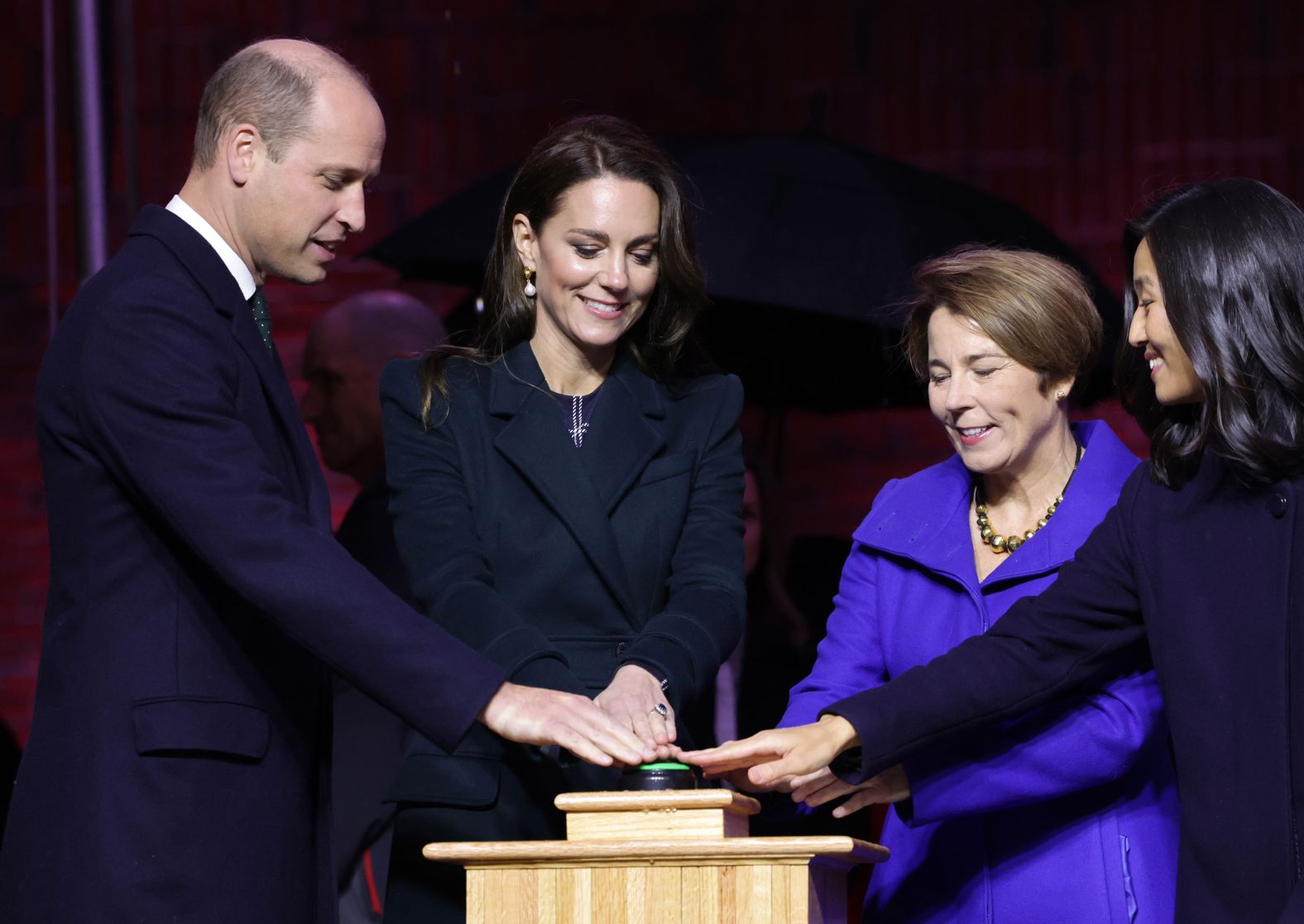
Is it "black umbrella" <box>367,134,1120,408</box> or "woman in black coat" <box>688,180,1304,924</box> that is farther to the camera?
"black umbrella" <box>367,134,1120,408</box>

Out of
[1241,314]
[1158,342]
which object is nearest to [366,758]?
[1158,342]

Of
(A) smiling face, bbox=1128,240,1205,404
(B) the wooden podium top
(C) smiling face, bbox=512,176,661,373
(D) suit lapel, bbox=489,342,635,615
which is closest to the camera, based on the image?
(B) the wooden podium top

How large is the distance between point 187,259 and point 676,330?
0.79 metres

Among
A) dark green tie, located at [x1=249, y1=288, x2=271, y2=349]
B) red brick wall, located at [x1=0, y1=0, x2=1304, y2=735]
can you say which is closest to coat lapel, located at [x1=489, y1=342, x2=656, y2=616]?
dark green tie, located at [x1=249, y1=288, x2=271, y2=349]

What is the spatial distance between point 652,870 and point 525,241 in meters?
1.13

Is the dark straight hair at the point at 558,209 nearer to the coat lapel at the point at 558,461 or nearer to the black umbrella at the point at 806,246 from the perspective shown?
the coat lapel at the point at 558,461

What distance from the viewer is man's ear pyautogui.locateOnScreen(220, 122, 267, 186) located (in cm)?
223

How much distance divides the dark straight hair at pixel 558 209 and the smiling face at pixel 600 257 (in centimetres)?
2

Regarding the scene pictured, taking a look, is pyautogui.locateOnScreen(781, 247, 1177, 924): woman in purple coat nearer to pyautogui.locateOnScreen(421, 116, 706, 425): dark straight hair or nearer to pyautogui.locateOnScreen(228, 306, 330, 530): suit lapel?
pyautogui.locateOnScreen(421, 116, 706, 425): dark straight hair

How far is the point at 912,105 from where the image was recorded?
5.23 m

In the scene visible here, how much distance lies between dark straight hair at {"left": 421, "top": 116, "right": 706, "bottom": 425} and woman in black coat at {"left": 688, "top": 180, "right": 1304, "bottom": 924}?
0.66 metres

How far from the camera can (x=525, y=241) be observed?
8.66 feet

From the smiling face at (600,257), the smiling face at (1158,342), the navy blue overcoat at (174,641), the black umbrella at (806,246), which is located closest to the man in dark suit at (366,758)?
the black umbrella at (806,246)

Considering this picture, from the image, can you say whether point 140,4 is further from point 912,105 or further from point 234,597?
point 234,597
